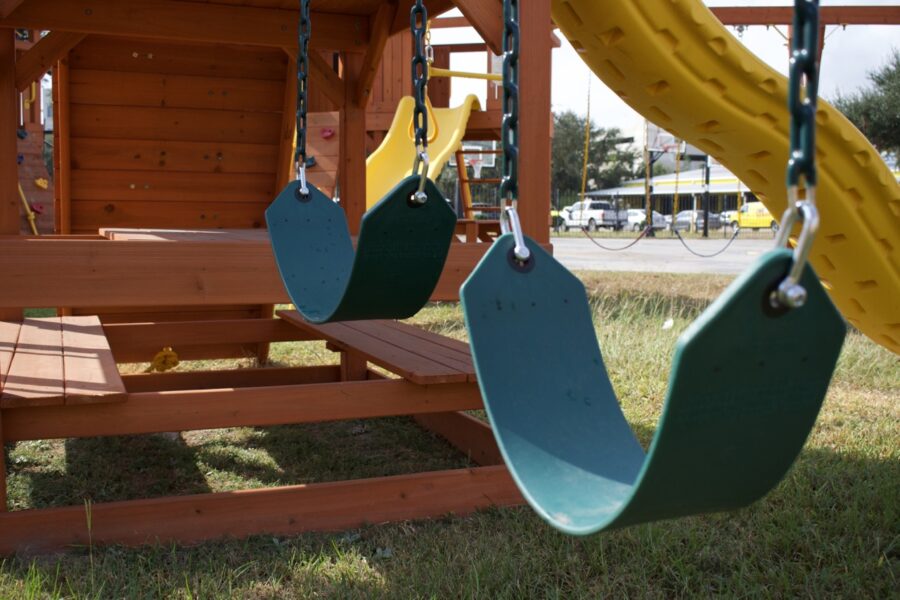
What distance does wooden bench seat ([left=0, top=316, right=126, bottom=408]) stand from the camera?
10.6 feet

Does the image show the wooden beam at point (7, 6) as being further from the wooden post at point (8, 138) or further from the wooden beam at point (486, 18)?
the wooden beam at point (486, 18)

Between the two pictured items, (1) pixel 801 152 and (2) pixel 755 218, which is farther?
(2) pixel 755 218

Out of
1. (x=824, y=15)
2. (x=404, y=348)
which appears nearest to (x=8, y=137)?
(x=404, y=348)

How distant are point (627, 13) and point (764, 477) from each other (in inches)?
96.6

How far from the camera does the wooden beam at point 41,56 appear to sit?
5.20 meters

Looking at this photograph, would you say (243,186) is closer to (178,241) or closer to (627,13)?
(178,241)

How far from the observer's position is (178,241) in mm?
3701

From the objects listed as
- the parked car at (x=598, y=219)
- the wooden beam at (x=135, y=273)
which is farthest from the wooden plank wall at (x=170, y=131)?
the parked car at (x=598, y=219)

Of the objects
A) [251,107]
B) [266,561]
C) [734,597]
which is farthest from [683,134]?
[251,107]

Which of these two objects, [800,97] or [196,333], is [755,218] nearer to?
[196,333]

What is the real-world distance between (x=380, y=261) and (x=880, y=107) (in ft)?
78.6

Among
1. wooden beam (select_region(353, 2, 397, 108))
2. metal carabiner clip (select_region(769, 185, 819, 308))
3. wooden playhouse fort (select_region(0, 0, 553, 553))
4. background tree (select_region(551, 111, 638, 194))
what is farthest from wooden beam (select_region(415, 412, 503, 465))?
background tree (select_region(551, 111, 638, 194))

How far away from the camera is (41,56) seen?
5.33m

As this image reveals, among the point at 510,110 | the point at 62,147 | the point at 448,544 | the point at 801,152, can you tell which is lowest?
the point at 448,544
